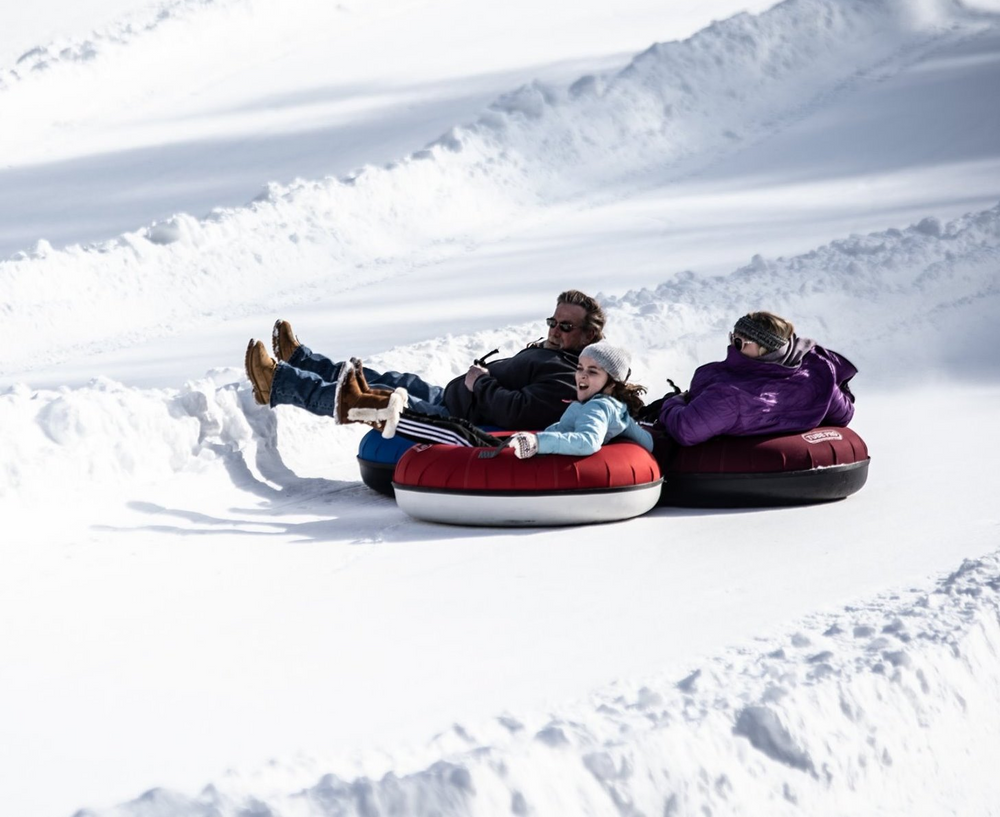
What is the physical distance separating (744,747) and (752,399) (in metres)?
2.69

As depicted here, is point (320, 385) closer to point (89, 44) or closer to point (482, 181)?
point (482, 181)

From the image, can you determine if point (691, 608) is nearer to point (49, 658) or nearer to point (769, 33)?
point (49, 658)

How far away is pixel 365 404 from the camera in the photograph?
20.8 ft

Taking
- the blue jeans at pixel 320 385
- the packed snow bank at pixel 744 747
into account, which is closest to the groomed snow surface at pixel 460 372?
the packed snow bank at pixel 744 747

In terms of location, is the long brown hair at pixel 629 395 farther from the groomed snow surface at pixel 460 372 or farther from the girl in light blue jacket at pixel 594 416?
the groomed snow surface at pixel 460 372

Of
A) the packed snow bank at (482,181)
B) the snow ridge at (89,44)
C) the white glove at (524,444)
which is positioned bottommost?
the white glove at (524,444)

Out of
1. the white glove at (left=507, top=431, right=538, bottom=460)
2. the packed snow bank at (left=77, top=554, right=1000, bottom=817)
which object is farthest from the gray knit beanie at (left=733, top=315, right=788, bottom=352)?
the packed snow bank at (left=77, top=554, right=1000, bottom=817)

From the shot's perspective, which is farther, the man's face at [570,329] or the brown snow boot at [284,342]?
the brown snow boot at [284,342]

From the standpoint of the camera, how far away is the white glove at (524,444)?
5586 millimetres

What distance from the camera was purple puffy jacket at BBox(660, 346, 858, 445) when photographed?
5.93m

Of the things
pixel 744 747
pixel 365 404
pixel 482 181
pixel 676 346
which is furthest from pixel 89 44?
pixel 744 747

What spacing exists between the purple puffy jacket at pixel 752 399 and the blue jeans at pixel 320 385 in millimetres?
1065

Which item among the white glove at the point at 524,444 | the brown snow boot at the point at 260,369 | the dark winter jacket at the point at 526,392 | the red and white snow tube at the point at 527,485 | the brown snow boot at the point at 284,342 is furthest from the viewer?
the brown snow boot at the point at 284,342

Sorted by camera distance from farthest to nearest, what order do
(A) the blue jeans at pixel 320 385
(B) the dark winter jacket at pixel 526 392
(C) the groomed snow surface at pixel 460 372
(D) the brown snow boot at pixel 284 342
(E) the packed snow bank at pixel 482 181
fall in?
(E) the packed snow bank at pixel 482 181
(D) the brown snow boot at pixel 284 342
(A) the blue jeans at pixel 320 385
(B) the dark winter jacket at pixel 526 392
(C) the groomed snow surface at pixel 460 372
